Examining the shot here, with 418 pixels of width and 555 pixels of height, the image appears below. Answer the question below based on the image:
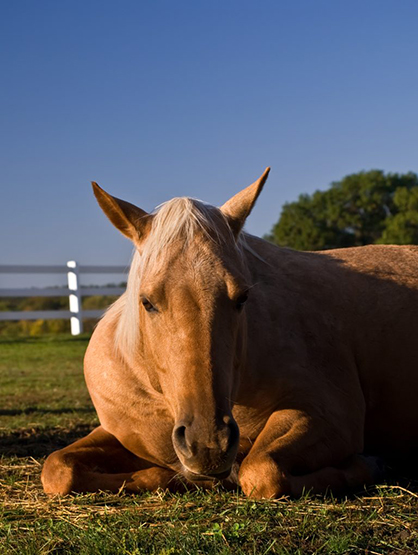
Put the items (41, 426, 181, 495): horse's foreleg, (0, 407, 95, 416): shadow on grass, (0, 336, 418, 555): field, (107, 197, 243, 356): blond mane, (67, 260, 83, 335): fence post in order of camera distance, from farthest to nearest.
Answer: (67, 260, 83, 335): fence post
(0, 407, 95, 416): shadow on grass
(41, 426, 181, 495): horse's foreleg
(107, 197, 243, 356): blond mane
(0, 336, 418, 555): field

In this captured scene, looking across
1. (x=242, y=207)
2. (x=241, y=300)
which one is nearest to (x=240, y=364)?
(x=241, y=300)

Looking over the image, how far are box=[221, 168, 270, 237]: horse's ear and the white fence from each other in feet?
43.9

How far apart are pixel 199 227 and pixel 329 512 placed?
145cm

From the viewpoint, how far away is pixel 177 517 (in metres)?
2.82

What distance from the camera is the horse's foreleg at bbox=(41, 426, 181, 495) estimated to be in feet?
11.4

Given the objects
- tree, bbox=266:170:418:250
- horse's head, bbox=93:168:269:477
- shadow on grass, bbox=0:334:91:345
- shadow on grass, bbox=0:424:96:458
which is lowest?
shadow on grass, bbox=0:334:91:345

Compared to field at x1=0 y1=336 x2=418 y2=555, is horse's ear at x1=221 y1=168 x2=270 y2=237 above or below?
above

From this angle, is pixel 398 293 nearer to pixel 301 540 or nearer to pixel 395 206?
pixel 301 540

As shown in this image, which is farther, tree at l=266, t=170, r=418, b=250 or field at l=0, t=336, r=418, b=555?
tree at l=266, t=170, r=418, b=250

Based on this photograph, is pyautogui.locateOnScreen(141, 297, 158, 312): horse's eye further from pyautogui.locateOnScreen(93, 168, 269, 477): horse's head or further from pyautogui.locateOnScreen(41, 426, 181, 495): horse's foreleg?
pyautogui.locateOnScreen(41, 426, 181, 495): horse's foreleg

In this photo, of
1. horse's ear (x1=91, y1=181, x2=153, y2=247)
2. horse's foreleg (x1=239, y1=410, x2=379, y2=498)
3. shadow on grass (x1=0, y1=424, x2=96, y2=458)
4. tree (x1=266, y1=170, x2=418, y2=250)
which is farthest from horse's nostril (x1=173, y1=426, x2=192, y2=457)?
tree (x1=266, y1=170, x2=418, y2=250)

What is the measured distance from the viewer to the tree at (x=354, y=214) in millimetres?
46875

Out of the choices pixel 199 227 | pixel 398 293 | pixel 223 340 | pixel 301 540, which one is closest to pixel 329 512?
pixel 301 540

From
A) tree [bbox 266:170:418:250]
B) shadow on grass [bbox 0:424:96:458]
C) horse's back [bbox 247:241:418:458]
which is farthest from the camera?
tree [bbox 266:170:418:250]
